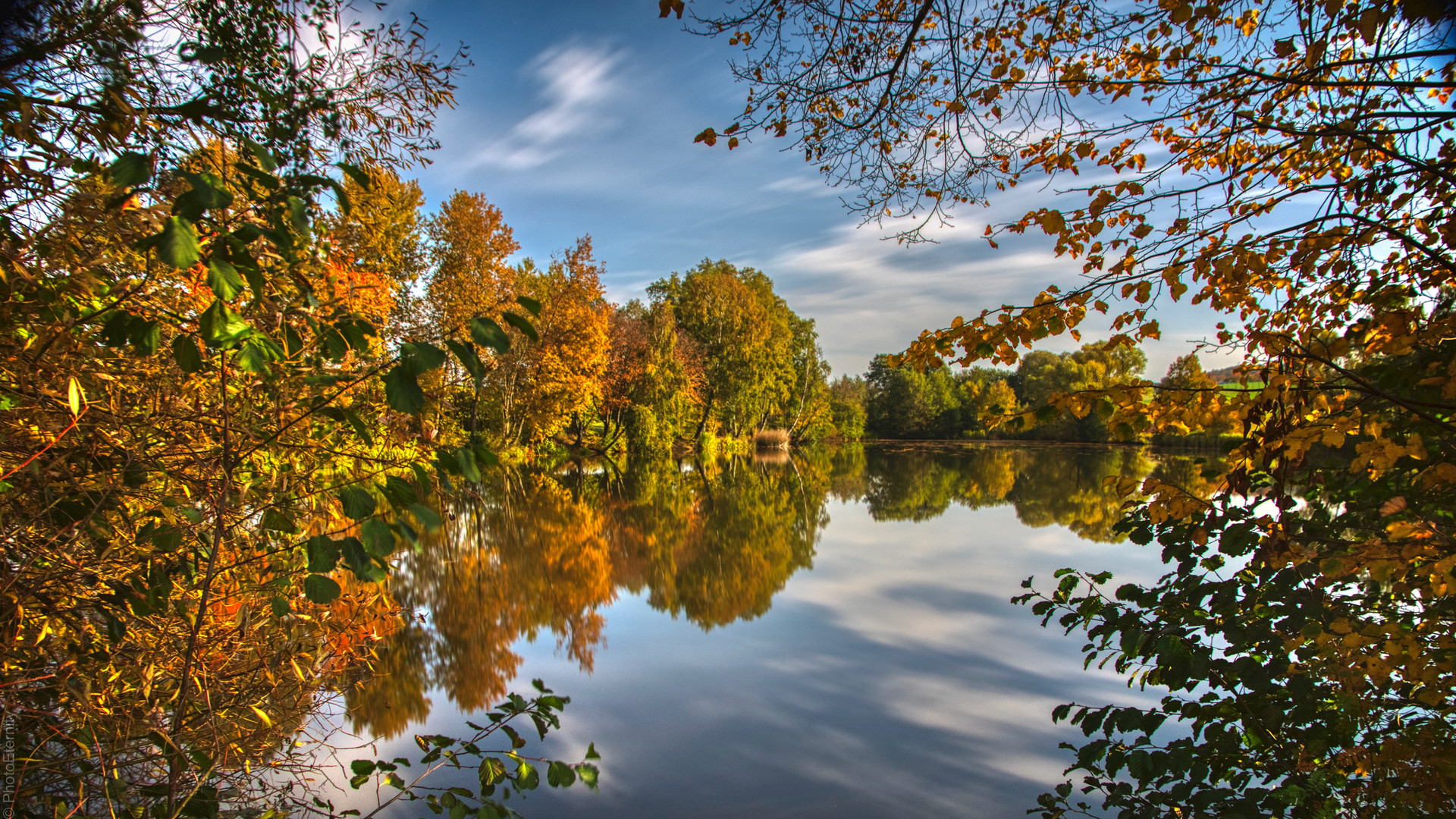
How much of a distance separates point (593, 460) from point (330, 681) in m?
22.3

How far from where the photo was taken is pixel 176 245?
1037 millimetres

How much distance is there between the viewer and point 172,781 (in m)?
1.60

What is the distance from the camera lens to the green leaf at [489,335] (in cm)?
115

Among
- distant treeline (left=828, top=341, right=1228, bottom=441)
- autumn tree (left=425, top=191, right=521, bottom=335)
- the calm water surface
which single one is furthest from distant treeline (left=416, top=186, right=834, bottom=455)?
distant treeline (left=828, top=341, right=1228, bottom=441)

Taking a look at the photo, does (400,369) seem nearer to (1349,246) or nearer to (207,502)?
(207,502)

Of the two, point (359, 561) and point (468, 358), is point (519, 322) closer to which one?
point (468, 358)

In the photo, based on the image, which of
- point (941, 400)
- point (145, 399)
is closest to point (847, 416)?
point (941, 400)

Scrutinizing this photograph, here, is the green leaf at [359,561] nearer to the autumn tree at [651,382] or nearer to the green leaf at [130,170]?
the green leaf at [130,170]

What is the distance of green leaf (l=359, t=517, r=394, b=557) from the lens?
115 centimetres

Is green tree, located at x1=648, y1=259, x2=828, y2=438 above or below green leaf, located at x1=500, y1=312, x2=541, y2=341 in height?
above

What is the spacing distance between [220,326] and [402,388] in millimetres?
373

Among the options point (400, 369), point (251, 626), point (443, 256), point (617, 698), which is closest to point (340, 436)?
point (251, 626)

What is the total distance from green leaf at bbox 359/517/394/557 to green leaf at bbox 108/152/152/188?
0.67 meters

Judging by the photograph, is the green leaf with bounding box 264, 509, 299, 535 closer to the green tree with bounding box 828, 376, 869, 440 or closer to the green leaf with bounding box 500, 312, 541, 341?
the green leaf with bounding box 500, 312, 541, 341
